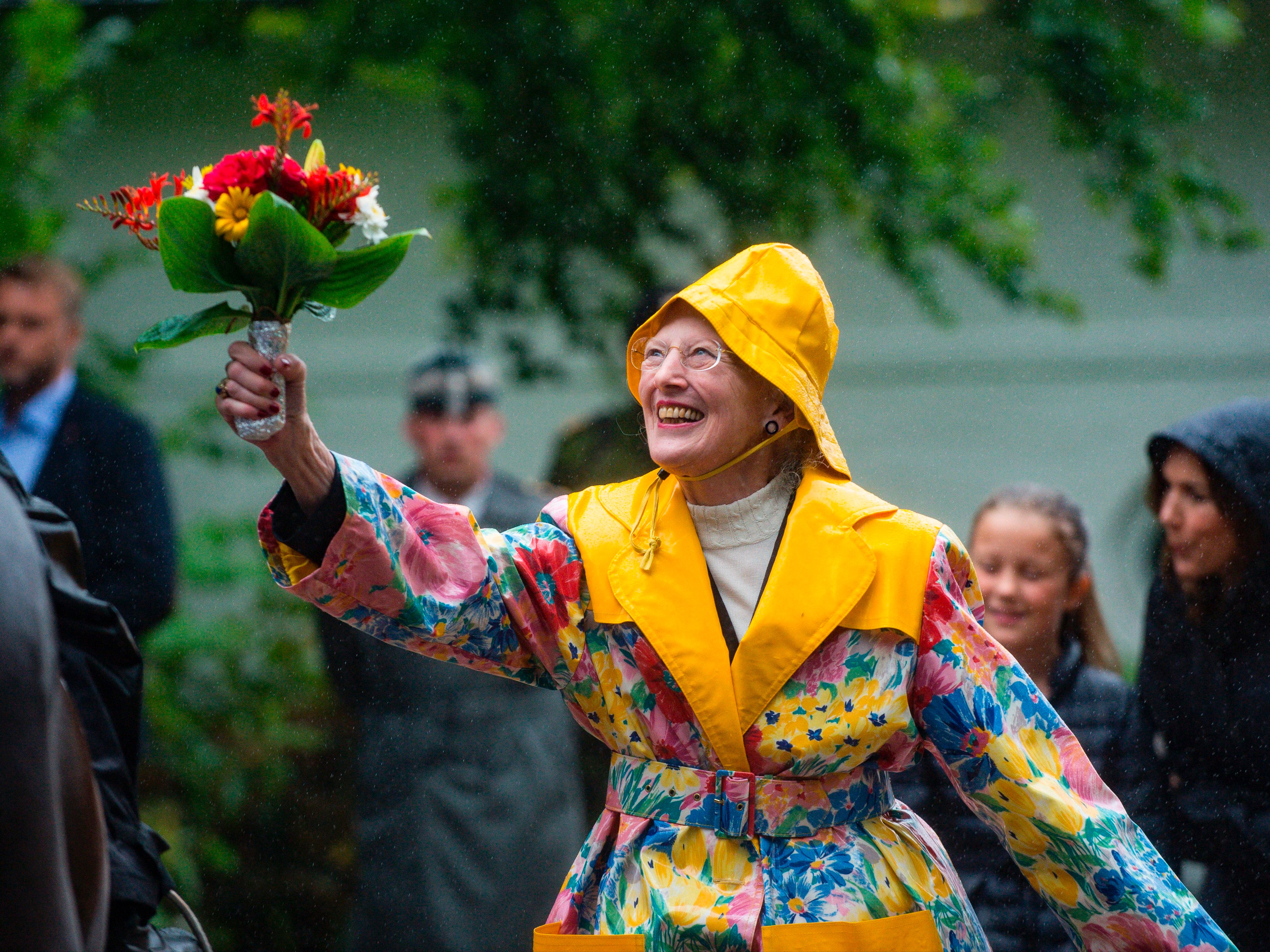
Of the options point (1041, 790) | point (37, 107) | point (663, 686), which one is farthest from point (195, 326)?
point (37, 107)

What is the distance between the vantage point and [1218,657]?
3076mm

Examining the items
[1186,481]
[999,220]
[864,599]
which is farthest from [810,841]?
[999,220]

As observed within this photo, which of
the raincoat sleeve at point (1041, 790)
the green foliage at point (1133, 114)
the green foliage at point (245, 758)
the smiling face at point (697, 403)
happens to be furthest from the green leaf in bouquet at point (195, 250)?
the green foliage at point (1133, 114)

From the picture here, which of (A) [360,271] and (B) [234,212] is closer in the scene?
(B) [234,212]

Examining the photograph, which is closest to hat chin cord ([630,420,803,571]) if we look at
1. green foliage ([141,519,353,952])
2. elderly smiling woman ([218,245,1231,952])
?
elderly smiling woman ([218,245,1231,952])

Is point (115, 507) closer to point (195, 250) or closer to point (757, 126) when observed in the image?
point (195, 250)

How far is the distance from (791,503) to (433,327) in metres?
2.23

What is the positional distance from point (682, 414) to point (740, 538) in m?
0.23

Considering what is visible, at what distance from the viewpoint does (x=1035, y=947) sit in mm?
2916

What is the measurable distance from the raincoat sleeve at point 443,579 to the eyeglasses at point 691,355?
30 cm

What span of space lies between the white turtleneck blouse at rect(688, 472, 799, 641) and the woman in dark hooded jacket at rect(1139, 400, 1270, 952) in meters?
1.39

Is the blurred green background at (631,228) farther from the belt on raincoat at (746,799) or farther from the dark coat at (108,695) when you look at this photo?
the dark coat at (108,695)

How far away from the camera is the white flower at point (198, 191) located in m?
1.78

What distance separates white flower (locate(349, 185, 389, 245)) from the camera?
187 centimetres
